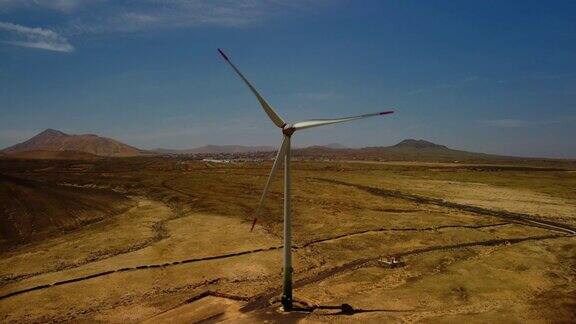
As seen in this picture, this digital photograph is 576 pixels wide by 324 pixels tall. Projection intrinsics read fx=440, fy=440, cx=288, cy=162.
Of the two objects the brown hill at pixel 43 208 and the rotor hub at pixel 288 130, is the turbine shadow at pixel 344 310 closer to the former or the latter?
the rotor hub at pixel 288 130

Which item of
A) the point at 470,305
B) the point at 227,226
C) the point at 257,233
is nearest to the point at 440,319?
the point at 470,305

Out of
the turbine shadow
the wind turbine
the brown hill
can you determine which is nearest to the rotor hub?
the wind turbine

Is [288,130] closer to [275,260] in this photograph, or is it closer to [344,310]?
[344,310]

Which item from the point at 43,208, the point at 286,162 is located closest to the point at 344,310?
the point at 286,162

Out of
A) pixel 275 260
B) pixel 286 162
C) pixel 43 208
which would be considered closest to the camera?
pixel 286 162

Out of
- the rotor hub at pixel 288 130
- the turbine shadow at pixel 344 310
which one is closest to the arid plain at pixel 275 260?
the turbine shadow at pixel 344 310

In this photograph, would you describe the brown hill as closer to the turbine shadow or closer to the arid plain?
the arid plain
